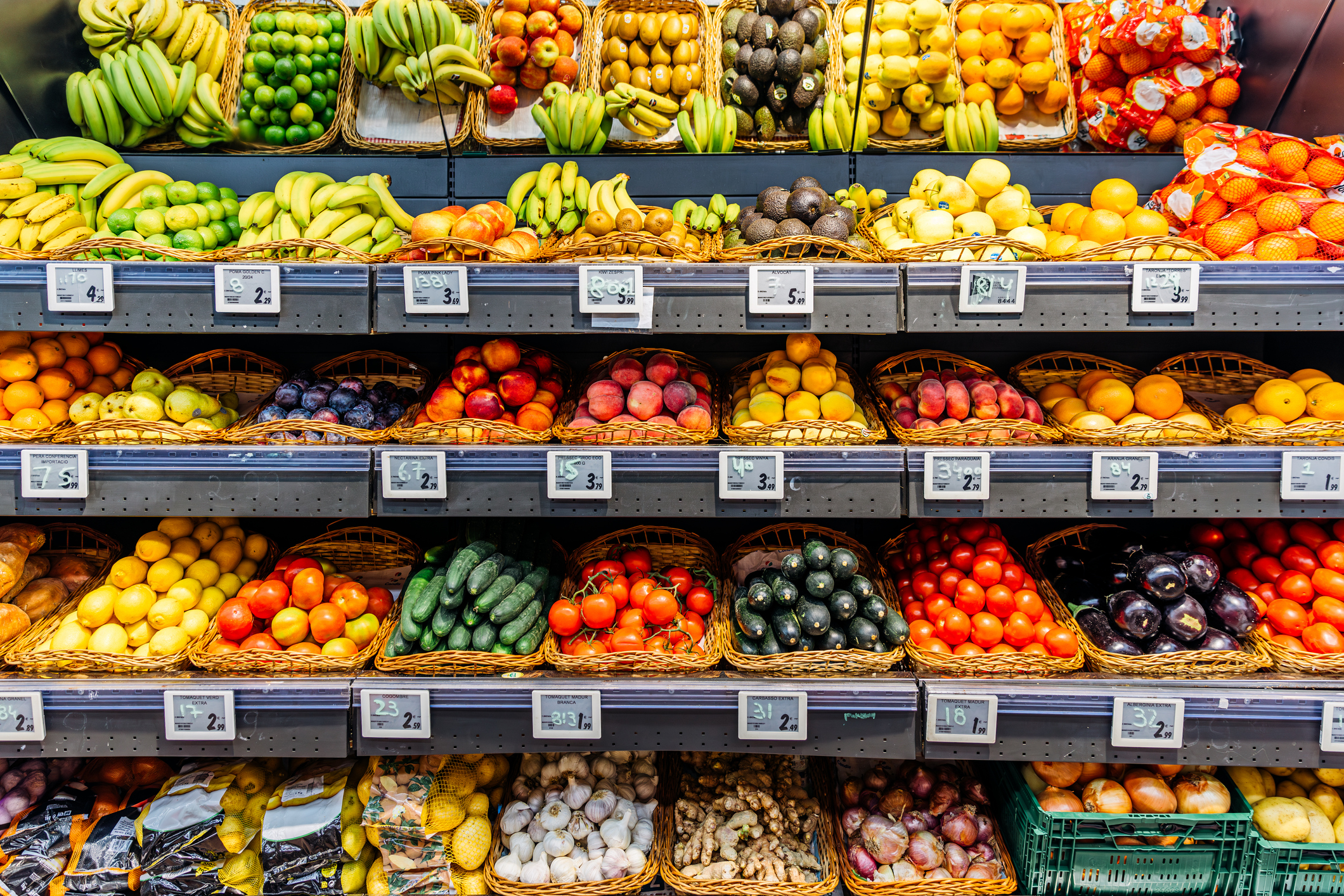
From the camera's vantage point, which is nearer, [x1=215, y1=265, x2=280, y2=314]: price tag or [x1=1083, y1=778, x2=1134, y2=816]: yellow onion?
[x1=215, y1=265, x2=280, y2=314]: price tag

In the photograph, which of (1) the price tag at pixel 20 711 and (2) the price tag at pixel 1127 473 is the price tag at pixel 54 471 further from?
(2) the price tag at pixel 1127 473

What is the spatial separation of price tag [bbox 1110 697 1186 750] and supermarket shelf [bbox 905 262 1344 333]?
2.68 ft

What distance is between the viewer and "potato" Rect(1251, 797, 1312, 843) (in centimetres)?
168

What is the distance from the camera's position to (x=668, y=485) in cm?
161

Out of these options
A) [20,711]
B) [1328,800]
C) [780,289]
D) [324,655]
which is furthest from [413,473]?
[1328,800]

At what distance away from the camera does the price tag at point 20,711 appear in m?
1.61

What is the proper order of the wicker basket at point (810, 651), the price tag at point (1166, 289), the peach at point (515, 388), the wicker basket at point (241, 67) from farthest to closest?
1. the wicker basket at point (241, 67)
2. the peach at point (515, 388)
3. the wicker basket at point (810, 651)
4. the price tag at point (1166, 289)

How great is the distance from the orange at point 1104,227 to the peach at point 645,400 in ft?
3.75

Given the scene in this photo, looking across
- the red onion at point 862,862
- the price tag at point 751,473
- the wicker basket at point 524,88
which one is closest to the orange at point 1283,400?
the price tag at point 751,473

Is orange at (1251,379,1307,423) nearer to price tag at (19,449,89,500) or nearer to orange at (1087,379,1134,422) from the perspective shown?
orange at (1087,379,1134,422)

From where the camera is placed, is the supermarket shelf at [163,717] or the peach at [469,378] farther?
the peach at [469,378]

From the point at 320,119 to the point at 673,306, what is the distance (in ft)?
4.91

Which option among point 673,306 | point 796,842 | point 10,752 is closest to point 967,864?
point 796,842

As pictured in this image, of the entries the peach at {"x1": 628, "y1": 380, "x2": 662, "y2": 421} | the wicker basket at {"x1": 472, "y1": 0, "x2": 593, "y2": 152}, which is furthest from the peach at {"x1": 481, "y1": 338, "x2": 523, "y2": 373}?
the wicker basket at {"x1": 472, "y1": 0, "x2": 593, "y2": 152}
